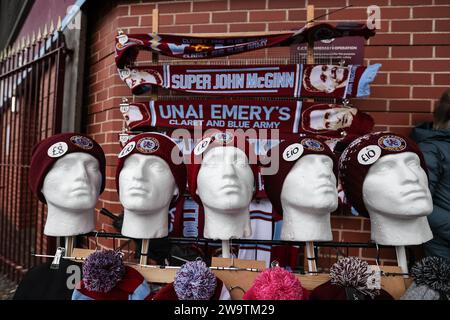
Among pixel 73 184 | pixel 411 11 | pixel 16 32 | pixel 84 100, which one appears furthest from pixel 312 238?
pixel 16 32

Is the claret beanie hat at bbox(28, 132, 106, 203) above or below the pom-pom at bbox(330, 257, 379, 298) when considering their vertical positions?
above

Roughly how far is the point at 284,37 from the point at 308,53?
184 mm

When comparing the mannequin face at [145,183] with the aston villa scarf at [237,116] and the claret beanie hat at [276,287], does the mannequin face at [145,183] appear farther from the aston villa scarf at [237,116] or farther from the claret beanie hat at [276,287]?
the aston villa scarf at [237,116]

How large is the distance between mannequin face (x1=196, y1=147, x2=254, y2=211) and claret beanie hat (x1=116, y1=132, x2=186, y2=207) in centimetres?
11

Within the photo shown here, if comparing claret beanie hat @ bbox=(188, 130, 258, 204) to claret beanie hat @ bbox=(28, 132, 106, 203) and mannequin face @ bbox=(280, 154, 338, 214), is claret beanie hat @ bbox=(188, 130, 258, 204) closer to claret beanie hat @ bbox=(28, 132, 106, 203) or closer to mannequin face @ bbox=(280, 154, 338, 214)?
mannequin face @ bbox=(280, 154, 338, 214)

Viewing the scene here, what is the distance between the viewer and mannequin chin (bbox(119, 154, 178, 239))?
1.31 metres

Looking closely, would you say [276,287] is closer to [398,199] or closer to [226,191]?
[226,191]

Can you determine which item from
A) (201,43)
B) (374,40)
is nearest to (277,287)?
(201,43)

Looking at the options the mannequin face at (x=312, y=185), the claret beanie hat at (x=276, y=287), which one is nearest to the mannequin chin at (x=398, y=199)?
the mannequin face at (x=312, y=185)

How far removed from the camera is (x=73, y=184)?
1.36m

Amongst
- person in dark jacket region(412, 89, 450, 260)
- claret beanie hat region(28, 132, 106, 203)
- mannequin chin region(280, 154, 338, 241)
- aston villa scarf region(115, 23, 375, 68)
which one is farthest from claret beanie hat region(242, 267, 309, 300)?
aston villa scarf region(115, 23, 375, 68)

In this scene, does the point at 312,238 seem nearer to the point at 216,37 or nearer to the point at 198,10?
the point at 216,37

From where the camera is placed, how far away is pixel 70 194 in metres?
1.35

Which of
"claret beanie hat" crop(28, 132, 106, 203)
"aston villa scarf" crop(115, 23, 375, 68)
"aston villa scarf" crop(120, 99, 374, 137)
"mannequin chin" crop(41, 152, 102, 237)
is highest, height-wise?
"aston villa scarf" crop(115, 23, 375, 68)
